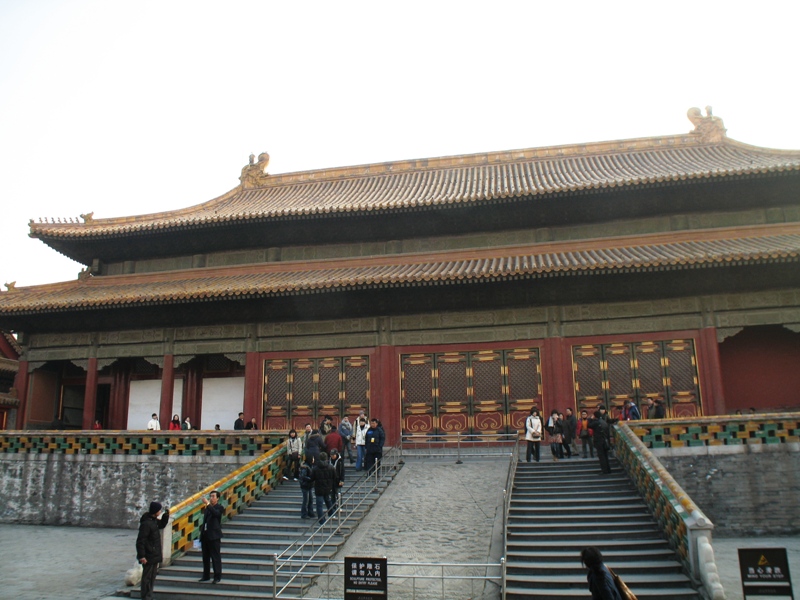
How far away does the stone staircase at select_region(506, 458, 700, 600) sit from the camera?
11.0m

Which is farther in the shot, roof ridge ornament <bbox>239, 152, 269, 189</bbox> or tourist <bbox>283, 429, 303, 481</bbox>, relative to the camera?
roof ridge ornament <bbox>239, 152, 269, 189</bbox>

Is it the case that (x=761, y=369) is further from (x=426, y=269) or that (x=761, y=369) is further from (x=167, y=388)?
(x=167, y=388)

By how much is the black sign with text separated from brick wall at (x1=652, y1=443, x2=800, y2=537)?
8.28m

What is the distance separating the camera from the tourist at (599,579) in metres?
7.38

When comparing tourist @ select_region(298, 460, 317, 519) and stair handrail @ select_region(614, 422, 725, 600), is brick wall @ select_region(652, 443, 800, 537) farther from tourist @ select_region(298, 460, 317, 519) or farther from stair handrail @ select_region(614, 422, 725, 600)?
tourist @ select_region(298, 460, 317, 519)

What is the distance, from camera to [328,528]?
13.8 m

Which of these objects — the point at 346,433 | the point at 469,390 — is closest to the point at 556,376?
the point at 469,390

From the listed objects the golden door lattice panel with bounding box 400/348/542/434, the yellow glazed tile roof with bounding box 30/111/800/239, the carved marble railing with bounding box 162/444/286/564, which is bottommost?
the carved marble railing with bounding box 162/444/286/564

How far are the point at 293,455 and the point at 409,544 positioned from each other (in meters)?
5.08

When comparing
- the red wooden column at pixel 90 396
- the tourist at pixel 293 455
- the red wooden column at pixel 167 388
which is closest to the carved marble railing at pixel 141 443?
the tourist at pixel 293 455

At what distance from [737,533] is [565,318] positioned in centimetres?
814

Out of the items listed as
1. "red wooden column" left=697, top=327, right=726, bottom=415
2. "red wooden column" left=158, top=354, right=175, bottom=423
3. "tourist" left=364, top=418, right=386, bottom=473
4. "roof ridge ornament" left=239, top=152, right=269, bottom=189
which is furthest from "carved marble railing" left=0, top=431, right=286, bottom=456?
"roof ridge ornament" left=239, top=152, right=269, bottom=189

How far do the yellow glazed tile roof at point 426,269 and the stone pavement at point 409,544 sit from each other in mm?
5975

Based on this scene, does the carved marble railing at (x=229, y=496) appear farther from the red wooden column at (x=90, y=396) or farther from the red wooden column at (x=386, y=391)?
the red wooden column at (x=90, y=396)
